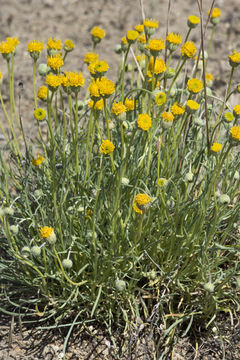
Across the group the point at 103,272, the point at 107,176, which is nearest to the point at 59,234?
the point at 103,272

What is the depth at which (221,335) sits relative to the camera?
8.29ft

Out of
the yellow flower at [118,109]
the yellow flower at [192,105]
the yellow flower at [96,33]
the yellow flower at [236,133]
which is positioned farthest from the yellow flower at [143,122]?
the yellow flower at [96,33]

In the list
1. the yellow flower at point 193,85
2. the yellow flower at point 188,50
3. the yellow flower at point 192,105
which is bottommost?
the yellow flower at point 192,105

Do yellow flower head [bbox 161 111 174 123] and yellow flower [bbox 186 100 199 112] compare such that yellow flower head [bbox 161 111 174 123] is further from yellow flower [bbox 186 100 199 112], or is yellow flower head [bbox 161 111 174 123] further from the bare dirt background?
the bare dirt background

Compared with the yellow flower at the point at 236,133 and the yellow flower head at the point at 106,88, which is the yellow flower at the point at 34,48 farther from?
the yellow flower at the point at 236,133

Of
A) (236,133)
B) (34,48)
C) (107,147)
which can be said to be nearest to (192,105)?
(236,133)

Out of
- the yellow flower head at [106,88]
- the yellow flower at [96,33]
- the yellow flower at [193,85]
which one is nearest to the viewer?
the yellow flower head at [106,88]

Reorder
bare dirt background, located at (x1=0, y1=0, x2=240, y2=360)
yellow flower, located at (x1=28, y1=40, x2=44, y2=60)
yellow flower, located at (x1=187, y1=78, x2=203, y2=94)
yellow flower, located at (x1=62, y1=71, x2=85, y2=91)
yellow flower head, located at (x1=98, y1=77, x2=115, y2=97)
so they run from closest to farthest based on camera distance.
→ yellow flower head, located at (x1=98, y1=77, x2=115, y2=97)
yellow flower, located at (x1=62, y1=71, x2=85, y2=91)
yellow flower, located at (x1=187, y1=78, x2=203, y2=94)
yellow flower, located at (x1=28, y1=40, x2=44, y2=60)
bare dirt background, located at (x1=0, y1=0, x2=240, y2=360)

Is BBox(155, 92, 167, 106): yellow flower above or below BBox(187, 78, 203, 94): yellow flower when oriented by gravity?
below

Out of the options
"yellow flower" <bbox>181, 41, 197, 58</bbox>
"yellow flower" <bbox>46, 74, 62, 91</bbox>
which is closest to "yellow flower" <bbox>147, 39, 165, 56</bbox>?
"yellow flower" <bbox>181, 41, 197, 58</bbox>

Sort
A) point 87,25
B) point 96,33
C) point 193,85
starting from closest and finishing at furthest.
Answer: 1. point 193,85
2. point 96,33
3. point 87,25

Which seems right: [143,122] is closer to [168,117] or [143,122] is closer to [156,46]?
[168,117]

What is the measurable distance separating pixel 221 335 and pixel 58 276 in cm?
98

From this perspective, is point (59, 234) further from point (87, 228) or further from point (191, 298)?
point (191, 298)
